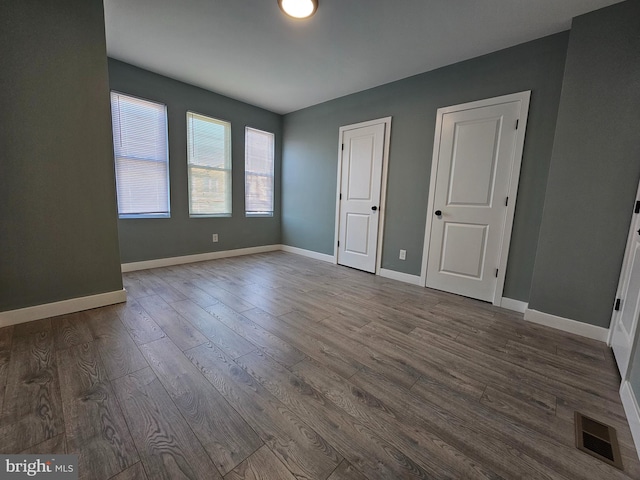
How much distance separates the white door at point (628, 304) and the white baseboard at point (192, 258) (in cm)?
446

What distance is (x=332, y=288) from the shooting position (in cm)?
301

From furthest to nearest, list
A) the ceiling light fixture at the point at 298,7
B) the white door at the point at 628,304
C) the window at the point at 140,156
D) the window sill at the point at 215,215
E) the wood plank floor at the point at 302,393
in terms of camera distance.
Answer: the window sill at the point at 215,215 → the window at the point at 140,156 → the ceiling light fixture at the point at 298,7 → the white door at the point at 628,304 → the wood plank floor at the point at 302,393

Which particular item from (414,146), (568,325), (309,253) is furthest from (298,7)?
(568,325)

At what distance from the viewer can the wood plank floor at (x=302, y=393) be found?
0.99 m

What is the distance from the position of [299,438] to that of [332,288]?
196cm

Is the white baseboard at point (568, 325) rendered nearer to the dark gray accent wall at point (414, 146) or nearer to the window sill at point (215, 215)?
the dark gray accent wall at point (414, 146)

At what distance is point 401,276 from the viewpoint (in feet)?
11.1

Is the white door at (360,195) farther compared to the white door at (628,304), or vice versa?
the white door at (360,195)

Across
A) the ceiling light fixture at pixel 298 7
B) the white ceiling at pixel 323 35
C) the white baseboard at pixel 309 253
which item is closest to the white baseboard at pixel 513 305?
the white baseboard at pixel 309 253

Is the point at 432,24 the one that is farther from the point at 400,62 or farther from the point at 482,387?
the point at 482,387

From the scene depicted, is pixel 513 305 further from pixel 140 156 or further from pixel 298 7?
pixel 140 156

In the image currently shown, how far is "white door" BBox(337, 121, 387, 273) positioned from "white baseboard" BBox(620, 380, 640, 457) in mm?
2489

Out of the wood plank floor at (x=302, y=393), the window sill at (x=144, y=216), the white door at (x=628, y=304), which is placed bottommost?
the wood plank floor at (x=302, y=393)

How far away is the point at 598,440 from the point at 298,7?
10.6ft
